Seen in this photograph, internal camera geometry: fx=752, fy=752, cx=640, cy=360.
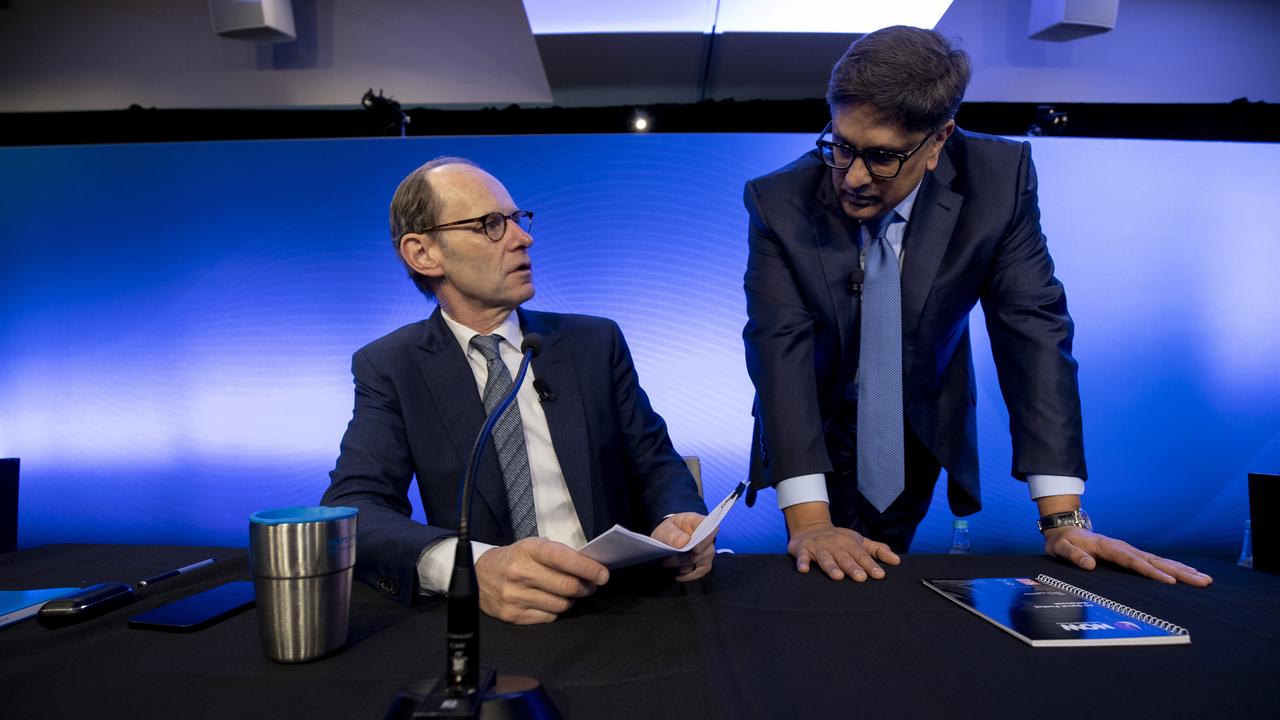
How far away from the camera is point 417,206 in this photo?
6.88ft

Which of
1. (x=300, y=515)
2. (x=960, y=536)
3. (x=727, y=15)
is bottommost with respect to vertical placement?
(x=960, y=536)

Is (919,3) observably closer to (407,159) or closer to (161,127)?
(407,159)

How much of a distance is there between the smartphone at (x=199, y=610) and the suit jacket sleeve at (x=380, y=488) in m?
0.19

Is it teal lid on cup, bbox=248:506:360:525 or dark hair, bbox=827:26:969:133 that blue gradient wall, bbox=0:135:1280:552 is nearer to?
dark hair, bbox=827:26:969:133

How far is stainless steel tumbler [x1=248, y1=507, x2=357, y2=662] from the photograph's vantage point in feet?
3.09

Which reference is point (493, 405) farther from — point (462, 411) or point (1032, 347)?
point (1032, 347)

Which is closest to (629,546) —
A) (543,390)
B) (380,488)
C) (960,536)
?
(380,488)

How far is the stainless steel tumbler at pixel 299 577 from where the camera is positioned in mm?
943

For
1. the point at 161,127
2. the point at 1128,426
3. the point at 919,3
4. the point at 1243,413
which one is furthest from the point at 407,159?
the point at 1243,413

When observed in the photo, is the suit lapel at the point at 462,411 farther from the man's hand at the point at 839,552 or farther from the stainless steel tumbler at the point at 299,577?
the stainless steel tumbler at the point at 299,577

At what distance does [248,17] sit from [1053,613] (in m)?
4.25

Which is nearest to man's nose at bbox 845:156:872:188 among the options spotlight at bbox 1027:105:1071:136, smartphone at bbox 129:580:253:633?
smartphone at bbox 129:580:253:633

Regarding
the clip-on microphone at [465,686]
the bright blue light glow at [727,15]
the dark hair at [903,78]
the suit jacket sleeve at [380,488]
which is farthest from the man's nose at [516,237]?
the bright blue light glow at [727,15]

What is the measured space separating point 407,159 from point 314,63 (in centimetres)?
107
